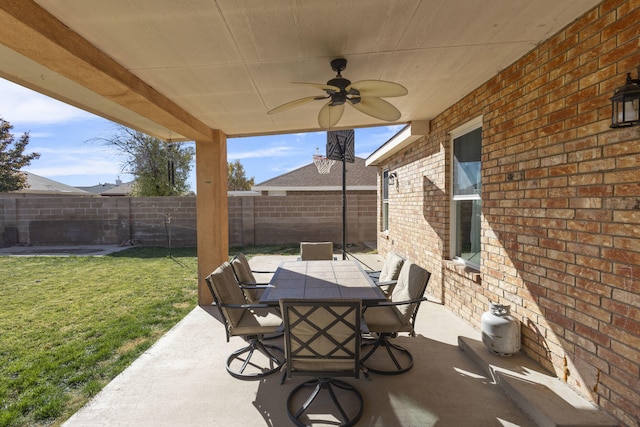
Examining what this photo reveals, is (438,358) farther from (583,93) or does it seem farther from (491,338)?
(583,93)

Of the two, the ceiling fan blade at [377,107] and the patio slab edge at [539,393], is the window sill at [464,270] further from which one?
the ceiling fan blade at [377,107]

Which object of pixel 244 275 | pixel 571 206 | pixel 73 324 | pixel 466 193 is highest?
pixel 466 193

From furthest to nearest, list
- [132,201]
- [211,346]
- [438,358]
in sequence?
[132,201]
[211,346]
[438,358]

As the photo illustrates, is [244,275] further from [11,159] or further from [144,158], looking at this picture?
[11,159]

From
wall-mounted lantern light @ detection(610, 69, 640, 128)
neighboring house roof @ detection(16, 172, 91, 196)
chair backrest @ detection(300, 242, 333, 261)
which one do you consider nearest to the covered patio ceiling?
wall-mounted lantern light @ detection(610, 69, 640, 128)

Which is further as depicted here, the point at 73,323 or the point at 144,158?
the point at 144,158

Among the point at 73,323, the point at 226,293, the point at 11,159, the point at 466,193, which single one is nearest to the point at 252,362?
the point at 226,293

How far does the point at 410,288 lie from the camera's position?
3004 mm

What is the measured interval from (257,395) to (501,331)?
7.16ft

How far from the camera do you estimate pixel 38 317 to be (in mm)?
4422

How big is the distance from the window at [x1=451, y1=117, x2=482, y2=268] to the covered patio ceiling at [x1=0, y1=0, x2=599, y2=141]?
70 cm

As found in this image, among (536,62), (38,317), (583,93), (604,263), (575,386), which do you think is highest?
(536,62)

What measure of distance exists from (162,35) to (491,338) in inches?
143

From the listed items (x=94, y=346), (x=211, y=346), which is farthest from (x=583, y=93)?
(x=94, y=346)
